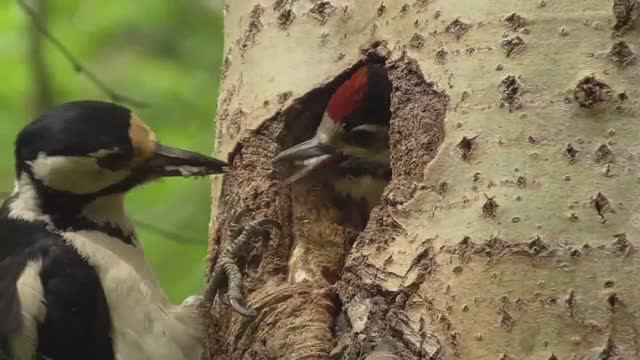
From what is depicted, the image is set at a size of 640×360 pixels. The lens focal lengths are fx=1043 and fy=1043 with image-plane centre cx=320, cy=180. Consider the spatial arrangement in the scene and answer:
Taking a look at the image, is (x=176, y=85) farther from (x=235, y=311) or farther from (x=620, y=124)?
(x=620, y=124)

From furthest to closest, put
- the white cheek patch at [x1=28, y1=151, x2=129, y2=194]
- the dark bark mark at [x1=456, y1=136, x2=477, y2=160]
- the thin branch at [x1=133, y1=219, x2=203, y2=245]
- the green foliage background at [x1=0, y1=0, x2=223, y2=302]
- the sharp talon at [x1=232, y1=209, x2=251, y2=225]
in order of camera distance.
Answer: the green foliage background at [x1=0, y1=0, x2=223, y2=302]
the thin branch at [x1=133, y1=219, x2=203, y2=245]
the sharp talon at [x1=232, y1=209, x2=251, y2=225]
the white cheek patch at [x1=28, y1=151, x2=129, y2=194]
the dark bark mark at [x1=456, y1=136, x2=477, y2=160]

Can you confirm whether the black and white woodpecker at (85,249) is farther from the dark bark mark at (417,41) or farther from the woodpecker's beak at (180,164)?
the dark bark mark at (417,41)

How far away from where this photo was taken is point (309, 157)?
101 inches

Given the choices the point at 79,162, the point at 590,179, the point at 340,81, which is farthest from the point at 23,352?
the point at 590,179

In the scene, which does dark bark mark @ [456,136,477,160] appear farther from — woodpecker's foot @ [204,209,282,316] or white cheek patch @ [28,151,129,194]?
white cheek patch @ [28,151,129,194]

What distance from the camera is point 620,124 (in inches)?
69.9

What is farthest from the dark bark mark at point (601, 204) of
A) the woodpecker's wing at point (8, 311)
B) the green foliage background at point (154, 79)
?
the green foliage background at point (154, 79)

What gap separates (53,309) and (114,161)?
1.19ft

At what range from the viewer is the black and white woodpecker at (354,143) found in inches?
99.3

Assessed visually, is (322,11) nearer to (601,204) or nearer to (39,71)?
(601,204)

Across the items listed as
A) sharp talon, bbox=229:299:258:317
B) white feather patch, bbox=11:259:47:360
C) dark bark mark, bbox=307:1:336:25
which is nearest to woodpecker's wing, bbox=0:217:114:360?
white feather patch, bbox=11:259:47:360

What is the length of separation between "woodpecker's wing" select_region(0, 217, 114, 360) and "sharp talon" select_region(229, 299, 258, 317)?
28cm

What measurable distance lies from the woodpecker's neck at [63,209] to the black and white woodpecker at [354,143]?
1.39 feet

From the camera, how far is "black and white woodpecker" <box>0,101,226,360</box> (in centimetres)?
229
